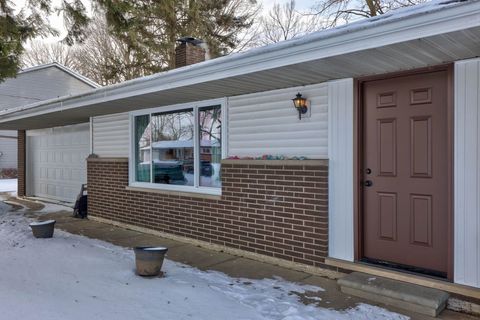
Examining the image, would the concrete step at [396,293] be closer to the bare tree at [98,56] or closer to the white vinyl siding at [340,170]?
the white vinyl siding at [340,170]

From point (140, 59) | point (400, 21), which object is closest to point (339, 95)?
point (400, 21)

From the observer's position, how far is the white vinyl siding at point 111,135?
7.76 metres

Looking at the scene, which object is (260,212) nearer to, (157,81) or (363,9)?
(157,81)

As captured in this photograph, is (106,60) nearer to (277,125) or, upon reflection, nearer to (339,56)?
(277,125)

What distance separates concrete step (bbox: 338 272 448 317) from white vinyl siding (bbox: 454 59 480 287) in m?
0.34

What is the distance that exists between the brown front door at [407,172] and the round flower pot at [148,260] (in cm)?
228

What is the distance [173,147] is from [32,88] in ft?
50.2

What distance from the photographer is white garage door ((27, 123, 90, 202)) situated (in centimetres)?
1034

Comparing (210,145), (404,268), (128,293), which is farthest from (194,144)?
(404,268)

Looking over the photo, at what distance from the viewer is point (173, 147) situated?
6.86 metres

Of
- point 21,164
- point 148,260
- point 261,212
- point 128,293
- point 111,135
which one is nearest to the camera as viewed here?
point 128,293

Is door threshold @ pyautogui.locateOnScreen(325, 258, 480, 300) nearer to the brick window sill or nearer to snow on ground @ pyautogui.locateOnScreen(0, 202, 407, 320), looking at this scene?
snow on ground @ pyautogui.locateOnScreen(0, 202, 407, 320)

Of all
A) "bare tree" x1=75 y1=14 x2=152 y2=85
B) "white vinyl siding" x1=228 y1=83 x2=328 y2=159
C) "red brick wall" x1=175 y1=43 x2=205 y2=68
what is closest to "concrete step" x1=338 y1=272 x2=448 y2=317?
"white vinyl siding" x1=228 y1=83 x2=328 y2=159

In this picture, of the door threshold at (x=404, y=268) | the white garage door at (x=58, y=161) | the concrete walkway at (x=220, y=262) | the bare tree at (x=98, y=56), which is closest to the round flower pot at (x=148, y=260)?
the concrete walkway at (x=220, y=262)
